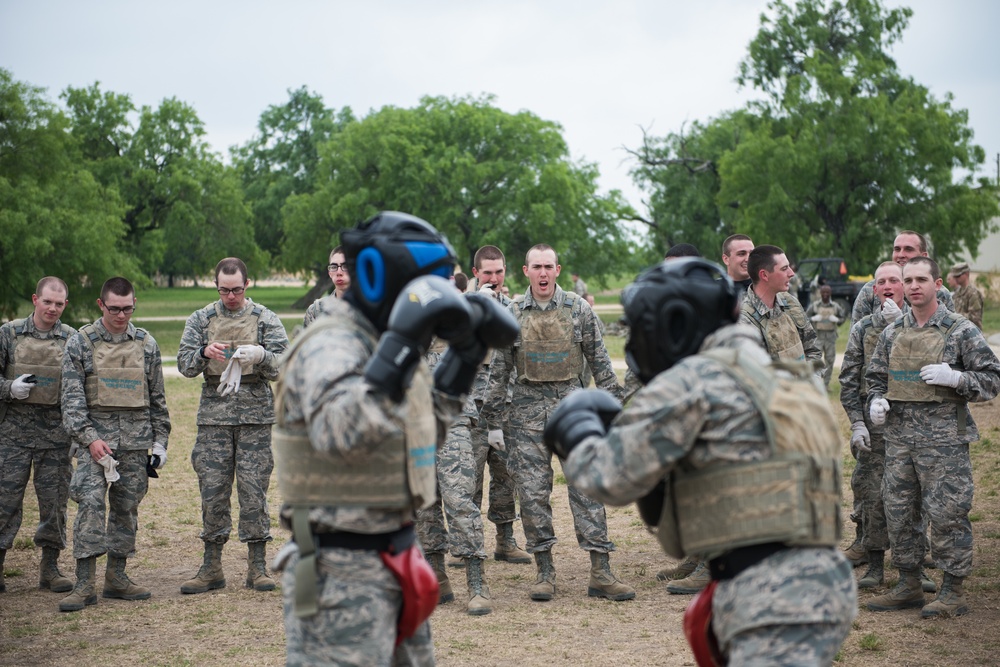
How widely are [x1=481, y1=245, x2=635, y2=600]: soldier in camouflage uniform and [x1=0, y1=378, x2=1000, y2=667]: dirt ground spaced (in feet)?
1.17

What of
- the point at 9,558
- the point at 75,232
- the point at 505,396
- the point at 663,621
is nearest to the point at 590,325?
the point at 505,396

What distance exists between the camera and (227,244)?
5516 centimetres

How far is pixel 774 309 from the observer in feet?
27.2

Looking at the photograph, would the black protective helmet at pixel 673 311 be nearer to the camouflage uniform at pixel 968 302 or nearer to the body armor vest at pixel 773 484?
the body armor vest at pixel 773 484

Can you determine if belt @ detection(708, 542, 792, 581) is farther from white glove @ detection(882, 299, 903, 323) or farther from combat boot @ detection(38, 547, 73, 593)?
combat boot @ detection(38, 547, 73, 593)

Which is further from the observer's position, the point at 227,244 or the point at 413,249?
the point at 227,244

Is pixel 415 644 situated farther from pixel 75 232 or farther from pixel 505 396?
pixel 75 232

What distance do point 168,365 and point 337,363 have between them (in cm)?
2372

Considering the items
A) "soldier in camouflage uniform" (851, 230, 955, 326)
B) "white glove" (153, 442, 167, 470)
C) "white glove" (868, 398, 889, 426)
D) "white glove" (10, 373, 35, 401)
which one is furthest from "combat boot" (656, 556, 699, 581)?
"white glove" (10, 373, 35, 401)

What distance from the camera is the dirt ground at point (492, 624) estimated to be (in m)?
6.77

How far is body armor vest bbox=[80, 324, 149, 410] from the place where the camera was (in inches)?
321

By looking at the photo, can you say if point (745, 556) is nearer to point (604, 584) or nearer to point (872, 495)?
point (604, 584)

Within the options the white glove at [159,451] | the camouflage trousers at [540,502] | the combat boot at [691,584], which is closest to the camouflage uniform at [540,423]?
the camouflage trousers at [540,502]

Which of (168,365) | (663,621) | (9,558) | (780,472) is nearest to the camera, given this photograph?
(780,472)
